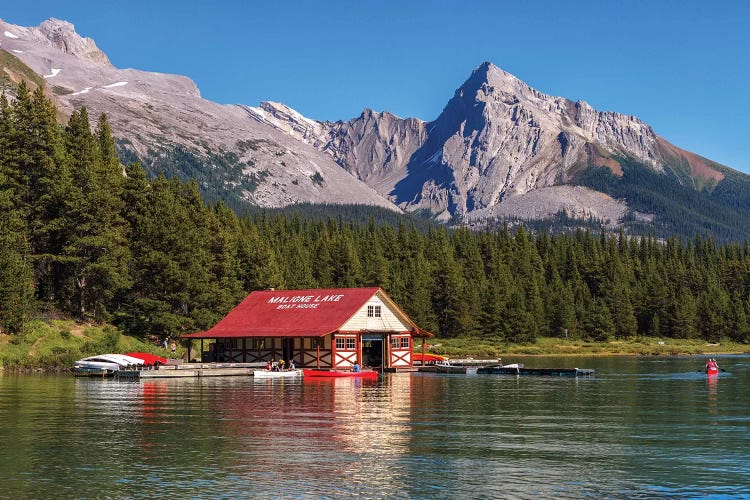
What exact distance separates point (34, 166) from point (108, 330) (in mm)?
21496

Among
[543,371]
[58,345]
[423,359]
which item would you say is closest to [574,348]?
[423,359]

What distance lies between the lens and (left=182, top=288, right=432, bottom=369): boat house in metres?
86.9

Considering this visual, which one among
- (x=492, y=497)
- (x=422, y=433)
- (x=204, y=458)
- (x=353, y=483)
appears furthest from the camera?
(x=422, y=433)

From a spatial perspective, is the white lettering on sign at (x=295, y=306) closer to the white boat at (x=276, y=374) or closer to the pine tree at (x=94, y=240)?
the white boat at (x=276, y=374)

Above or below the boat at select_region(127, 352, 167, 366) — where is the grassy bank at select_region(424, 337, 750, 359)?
below

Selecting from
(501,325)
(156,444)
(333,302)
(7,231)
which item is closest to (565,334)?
(501,325)

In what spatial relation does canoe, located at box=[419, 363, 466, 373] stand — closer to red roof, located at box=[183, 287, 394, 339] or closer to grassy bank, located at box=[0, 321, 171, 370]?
red roof, located at box=[183, 287, 394, 339]

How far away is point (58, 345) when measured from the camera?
8681 centimetres

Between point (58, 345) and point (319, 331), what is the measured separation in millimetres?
25844

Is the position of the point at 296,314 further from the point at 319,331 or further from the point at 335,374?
the point at 335,374

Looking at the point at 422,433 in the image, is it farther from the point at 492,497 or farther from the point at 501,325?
the point at 501,325

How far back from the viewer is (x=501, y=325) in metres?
152

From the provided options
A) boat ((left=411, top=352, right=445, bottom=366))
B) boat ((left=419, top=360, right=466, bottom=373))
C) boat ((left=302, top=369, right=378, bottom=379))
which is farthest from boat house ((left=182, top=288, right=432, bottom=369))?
boat ((left=411, top=352, right=445, bottom=366))

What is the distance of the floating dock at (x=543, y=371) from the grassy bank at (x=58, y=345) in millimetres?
35648
